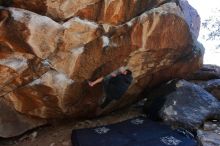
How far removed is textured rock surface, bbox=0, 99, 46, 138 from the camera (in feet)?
18.1

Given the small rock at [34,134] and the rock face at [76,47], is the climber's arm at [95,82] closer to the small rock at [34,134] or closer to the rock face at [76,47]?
the rock face at [76,47]

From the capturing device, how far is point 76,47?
534 centimetres

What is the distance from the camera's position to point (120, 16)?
555cm

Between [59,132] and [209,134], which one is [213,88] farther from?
[59,132]

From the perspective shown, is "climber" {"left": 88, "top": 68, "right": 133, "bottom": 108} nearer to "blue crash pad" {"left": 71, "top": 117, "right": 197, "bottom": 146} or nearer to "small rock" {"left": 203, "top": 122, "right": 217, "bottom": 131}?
"blue crash pad" {"left": 71, "top": 117, "right": 197, "bottom": 146}

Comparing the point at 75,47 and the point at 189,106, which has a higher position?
the point at 75,47

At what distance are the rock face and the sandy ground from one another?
19 centimetres

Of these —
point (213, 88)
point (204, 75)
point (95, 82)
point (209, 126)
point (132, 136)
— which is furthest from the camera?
point (204, 75)

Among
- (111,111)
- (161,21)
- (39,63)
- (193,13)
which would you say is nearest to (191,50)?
(193,13)

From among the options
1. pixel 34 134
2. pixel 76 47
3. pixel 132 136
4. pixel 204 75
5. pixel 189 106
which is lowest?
pixel 34 134

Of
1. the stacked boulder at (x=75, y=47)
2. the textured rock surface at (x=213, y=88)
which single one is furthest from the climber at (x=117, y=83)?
the textured rock surface at (x=213, y=88)

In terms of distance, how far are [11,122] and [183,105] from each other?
116 inches

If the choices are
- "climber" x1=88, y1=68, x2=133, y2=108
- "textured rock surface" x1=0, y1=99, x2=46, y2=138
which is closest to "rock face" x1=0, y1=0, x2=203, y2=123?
"textured rock surface" x1=0, y1=99, x2=46, y2=138

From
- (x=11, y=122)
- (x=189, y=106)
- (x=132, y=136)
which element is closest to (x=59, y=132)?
(x=11, y=122)
